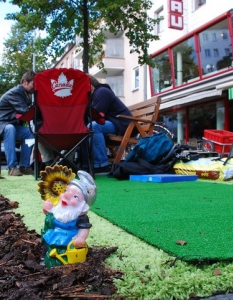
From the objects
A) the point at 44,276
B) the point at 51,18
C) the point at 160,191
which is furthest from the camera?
the point at 51,18

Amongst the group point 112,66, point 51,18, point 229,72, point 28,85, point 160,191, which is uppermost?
point 112,66

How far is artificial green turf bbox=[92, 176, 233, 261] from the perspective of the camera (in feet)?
5.22

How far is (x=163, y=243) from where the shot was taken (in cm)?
166

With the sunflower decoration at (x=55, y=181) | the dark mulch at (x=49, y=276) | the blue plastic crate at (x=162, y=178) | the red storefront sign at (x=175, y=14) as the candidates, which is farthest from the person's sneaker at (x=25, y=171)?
the red storefront sign at (x=175, y=14)

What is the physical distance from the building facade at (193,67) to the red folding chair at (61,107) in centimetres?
881

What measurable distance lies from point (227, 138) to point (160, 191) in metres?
5.78

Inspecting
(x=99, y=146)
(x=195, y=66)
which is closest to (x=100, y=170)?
(x=99, y=146)

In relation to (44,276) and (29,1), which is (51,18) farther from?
(44,276)

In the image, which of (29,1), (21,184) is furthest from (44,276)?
(29,1)

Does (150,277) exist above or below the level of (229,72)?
below

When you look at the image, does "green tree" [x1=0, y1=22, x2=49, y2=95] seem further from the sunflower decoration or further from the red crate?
the sunflower decoration

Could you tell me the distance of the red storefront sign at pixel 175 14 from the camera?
1642cm

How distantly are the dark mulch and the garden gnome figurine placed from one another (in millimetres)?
Result: 56

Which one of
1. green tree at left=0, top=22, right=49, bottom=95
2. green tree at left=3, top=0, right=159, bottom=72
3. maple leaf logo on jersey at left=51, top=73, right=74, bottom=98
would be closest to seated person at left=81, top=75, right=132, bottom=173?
maple leaf logo on jersey at left=51, top=73, right=74, bottom=98
